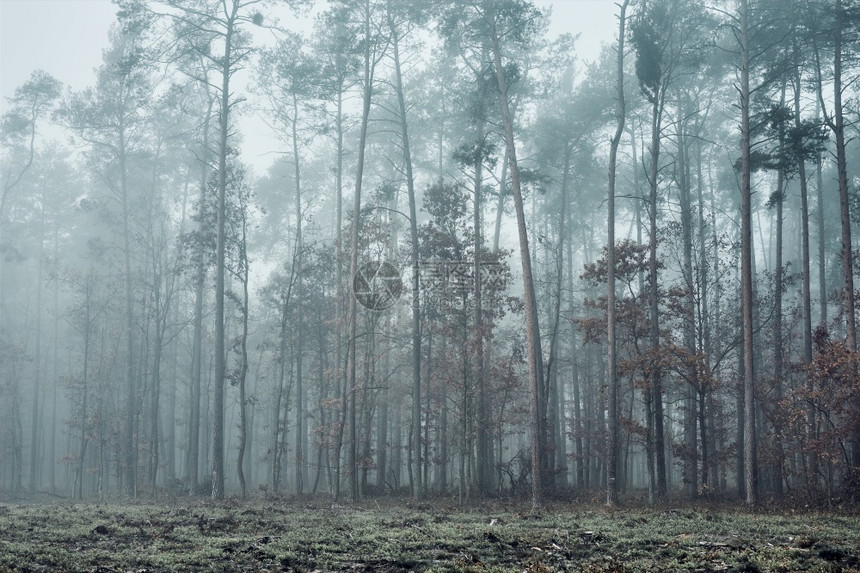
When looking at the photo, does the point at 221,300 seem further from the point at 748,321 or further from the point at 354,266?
the point at 748,321

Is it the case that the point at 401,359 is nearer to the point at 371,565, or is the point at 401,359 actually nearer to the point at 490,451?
the point at 490,451

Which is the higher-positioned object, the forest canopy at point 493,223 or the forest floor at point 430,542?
the forest canopy at point 493,223

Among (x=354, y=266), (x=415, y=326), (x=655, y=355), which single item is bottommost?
(x=655, y=355)

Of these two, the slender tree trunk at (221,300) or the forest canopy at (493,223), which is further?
the slender tree trunk at (221,300)

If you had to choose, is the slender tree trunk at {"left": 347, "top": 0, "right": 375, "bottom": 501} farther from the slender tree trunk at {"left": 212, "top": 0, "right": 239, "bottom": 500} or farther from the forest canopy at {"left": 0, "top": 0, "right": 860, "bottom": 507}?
the slender tree trunk at {"left": 212, "top": 0, "right": 239, "bottom": 500}

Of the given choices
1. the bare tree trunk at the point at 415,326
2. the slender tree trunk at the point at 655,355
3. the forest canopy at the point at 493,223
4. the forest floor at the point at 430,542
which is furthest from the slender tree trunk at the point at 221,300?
the slender tree trunk at the point at 655,355

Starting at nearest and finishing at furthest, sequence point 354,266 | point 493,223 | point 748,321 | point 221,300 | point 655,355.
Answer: point 748,321, point 655,355, point 221,300, point 354,266, point 493,223

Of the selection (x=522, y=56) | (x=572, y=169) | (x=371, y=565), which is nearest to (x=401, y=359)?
(x=572, y=169)

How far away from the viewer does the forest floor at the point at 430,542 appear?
28.4 ft

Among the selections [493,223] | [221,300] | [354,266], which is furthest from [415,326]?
[493,223]

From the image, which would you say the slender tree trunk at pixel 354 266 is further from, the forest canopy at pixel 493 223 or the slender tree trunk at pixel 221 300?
the slender tree trunk at pixel 221 300

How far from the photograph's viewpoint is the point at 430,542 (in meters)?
10.5

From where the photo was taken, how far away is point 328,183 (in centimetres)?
4034

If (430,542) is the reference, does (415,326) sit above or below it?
above
